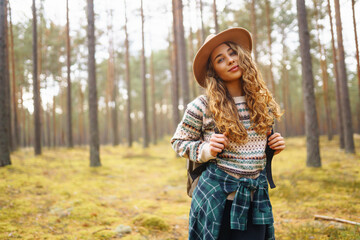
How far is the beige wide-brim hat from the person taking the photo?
6.12 ft

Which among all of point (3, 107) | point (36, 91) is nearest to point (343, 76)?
point (3, 107)

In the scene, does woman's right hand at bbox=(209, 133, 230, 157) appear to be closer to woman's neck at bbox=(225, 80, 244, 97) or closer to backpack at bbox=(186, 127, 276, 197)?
backpack at bbox=(186, 127, 276, 197)

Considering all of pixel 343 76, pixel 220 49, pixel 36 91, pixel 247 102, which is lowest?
pixel 247 102

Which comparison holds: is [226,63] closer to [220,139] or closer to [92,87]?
[220,139]

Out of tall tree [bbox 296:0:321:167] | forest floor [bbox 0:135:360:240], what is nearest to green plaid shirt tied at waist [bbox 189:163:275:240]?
forest floor [bbox 0:135:360:240]

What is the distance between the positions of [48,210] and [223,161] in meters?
4.73

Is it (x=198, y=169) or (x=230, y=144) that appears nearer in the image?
(x=230, y=144)

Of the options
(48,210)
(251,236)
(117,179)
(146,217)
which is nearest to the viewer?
(251,236)

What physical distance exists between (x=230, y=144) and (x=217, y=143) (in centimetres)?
17

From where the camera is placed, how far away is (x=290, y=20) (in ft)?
56.3

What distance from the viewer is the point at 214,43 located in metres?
1.89

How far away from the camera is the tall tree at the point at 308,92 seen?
7922 mm

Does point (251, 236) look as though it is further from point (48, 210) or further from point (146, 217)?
point (48, 210)

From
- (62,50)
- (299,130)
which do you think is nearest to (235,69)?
(62,50)
